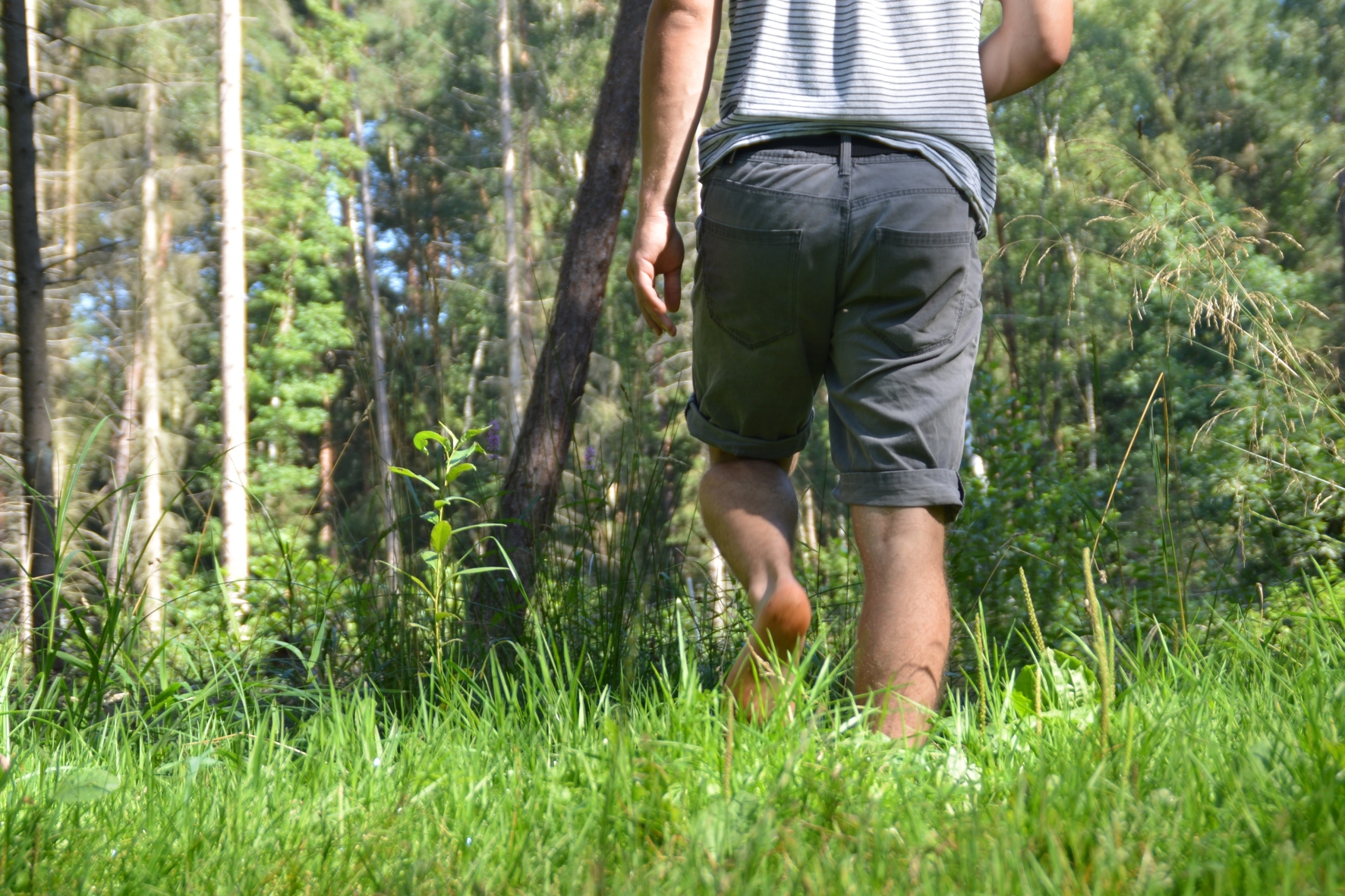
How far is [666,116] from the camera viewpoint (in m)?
1.68

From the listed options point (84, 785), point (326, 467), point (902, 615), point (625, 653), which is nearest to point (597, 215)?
point (625, 653)

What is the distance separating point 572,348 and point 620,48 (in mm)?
1405

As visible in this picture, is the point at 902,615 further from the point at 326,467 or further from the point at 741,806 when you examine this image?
the point at 326,467

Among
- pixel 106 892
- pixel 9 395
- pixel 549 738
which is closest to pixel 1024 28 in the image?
pixel 549 738

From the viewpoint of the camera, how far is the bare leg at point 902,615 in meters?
1.41

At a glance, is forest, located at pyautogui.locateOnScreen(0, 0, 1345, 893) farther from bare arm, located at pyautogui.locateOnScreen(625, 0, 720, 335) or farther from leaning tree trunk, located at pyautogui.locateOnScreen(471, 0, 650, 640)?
bare arm, located at pyautogui.locateOnScreen(625, 0, 720, 335)

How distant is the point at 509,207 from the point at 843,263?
751 inches

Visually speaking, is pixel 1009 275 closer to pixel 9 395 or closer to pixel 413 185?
pixel 413 185

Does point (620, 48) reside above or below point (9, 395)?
above

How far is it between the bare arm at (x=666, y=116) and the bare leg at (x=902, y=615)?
502 millimetres

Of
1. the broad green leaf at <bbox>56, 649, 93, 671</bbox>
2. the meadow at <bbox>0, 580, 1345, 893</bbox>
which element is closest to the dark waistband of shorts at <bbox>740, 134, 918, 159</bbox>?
the meadow at <bbox>0, 580, 1345, 893</bbox>

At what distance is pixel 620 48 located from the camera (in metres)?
4.45

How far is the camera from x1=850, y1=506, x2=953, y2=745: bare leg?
141 cm

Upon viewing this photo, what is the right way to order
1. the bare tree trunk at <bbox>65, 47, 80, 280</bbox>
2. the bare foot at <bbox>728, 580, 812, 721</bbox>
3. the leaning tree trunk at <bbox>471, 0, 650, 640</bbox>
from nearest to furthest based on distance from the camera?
the bare foot at <bbox>728, 580, 812, 721</bbox> < the leaning tree trunk at <bbox>471, 0, 650, 640</bbox> < the bare tree trunk at <bbox>65, 47, 80, 280</bbox>
